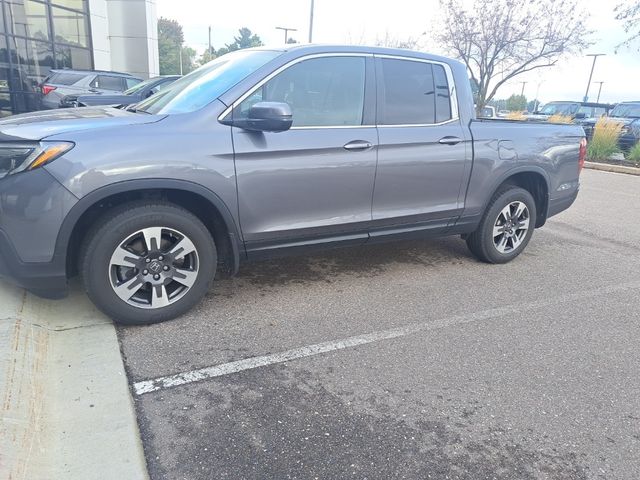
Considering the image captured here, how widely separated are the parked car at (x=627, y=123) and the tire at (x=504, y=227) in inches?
444

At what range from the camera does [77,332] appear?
10.9 ft

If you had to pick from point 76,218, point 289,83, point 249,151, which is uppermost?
point 289,83

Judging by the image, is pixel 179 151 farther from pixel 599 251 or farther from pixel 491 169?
pixel 599 251

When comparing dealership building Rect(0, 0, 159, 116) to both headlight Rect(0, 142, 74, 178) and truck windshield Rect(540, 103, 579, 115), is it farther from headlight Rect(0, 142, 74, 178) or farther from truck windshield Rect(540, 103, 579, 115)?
truck windshield Rect(540, 103, 579, 115)

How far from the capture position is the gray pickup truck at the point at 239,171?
3023 mm

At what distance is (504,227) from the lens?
16.5 feet

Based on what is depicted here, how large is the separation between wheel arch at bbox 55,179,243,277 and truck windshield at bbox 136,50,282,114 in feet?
1.88

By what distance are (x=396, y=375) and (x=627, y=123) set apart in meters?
16.0

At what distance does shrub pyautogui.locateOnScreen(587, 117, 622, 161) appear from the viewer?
14008 millimetres

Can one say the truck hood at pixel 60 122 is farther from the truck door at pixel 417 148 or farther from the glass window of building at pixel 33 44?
the glass window of building at pixel 33 44

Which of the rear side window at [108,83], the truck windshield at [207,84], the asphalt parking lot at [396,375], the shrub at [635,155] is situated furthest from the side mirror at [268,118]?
the shrub at [635,155]

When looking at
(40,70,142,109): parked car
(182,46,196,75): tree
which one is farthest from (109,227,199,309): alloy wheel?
(182,46,196,75): tree

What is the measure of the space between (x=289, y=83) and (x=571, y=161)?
10.5 feet

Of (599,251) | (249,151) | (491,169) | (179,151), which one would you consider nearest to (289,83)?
(249,151)
